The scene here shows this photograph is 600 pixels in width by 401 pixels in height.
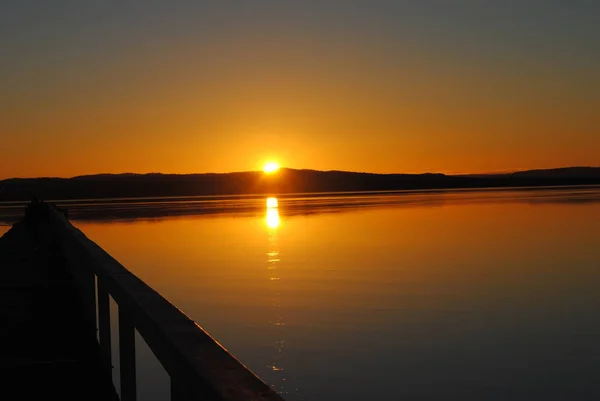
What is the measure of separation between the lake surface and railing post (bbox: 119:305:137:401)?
468 cm

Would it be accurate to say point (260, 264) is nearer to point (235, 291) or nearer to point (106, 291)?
point (235, 291)

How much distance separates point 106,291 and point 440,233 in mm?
28084

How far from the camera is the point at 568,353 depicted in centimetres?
1046

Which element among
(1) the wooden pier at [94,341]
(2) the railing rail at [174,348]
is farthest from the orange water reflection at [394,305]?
(2) the railing rail at [174,348]

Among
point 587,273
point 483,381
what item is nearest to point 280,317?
point 483,381

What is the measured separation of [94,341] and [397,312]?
25.5 ft

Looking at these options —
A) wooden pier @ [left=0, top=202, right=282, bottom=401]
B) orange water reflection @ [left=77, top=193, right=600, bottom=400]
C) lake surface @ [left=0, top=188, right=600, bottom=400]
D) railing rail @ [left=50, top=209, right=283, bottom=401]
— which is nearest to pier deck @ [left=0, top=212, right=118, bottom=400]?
wooden pier @ [left=0, top=202, right=282, bottom=401]

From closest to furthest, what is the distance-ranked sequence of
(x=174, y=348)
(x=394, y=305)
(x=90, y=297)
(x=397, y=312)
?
(x=174, y=348) → (x=90, y=297) → (x=397, y=312) → (x=394, y=305)

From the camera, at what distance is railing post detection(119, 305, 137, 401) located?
4223mm

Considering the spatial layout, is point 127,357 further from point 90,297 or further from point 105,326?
point 90,297

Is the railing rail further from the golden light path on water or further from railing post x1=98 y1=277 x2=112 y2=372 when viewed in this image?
the golden light path on water

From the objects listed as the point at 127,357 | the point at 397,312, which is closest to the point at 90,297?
the point at 127,357

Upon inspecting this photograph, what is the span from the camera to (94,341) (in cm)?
673

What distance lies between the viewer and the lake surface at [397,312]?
9273mm
